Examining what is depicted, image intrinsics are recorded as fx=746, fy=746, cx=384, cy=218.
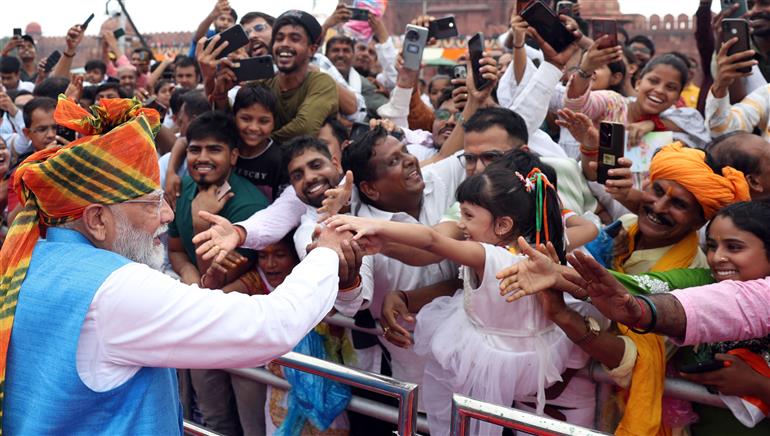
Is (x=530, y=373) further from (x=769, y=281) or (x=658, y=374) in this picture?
(x=769, y=281)

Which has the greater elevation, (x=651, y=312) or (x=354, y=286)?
(x=651, y=312)

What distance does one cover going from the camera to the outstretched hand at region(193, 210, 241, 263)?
2637 mm

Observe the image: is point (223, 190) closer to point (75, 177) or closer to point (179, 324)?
point (75, 177)

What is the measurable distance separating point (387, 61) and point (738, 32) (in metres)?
3.67

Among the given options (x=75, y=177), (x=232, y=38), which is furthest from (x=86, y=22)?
(x=75, y=177)

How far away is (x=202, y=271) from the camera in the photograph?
3455 millimetres

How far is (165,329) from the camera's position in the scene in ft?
6.22

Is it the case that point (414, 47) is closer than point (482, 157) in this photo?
No

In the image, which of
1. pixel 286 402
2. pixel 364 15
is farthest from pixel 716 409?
pixel 364 15

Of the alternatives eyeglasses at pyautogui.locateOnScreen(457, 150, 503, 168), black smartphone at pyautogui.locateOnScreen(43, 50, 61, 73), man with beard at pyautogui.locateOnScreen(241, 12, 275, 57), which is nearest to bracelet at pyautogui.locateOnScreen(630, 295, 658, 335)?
eyeglasses at pyautogui.locateOnScreen(457, 150, 503, 168)

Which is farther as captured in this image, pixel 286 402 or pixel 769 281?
pixel 286 402

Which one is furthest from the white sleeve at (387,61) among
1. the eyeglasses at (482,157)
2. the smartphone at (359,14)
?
the eyeglasses at (482,157)

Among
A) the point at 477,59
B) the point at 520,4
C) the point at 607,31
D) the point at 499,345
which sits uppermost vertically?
the point at 520,4

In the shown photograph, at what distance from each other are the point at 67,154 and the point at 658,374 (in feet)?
6.23
